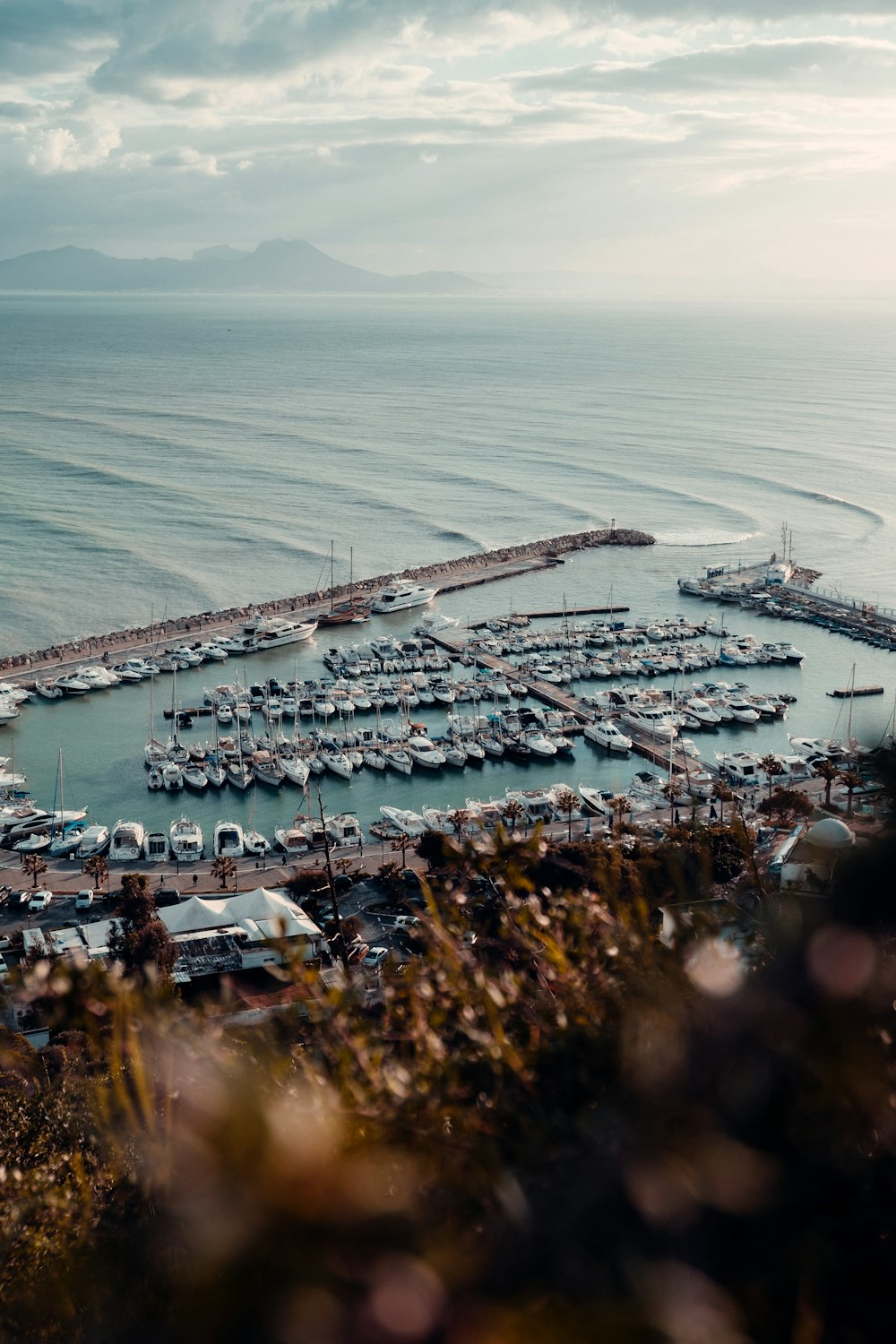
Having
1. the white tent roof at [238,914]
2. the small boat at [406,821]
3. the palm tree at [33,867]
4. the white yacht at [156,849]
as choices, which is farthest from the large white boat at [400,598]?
the white tent roof at [238,914]

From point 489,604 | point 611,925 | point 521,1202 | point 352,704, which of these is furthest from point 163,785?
point 521,1202

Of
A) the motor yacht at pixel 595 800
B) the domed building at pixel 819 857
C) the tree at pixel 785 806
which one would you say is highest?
the domed building at pixel 819 857

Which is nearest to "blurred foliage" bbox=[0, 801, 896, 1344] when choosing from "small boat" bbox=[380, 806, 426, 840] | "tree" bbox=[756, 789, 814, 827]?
"tree" bbox=[756, 789, 814, 827]

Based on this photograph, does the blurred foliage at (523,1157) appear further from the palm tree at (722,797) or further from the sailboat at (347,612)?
the sailboat at (347,612)

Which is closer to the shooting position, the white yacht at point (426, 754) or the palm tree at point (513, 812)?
the palm tree at point (513, 812)

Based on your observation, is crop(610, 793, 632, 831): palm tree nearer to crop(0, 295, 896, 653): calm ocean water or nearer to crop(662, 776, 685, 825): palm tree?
crop(662, 776, 685, 825): palm tree

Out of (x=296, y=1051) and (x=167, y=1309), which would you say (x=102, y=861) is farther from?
(x=167, y=1309)

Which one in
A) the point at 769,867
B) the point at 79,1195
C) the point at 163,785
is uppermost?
the point at 79,1195
